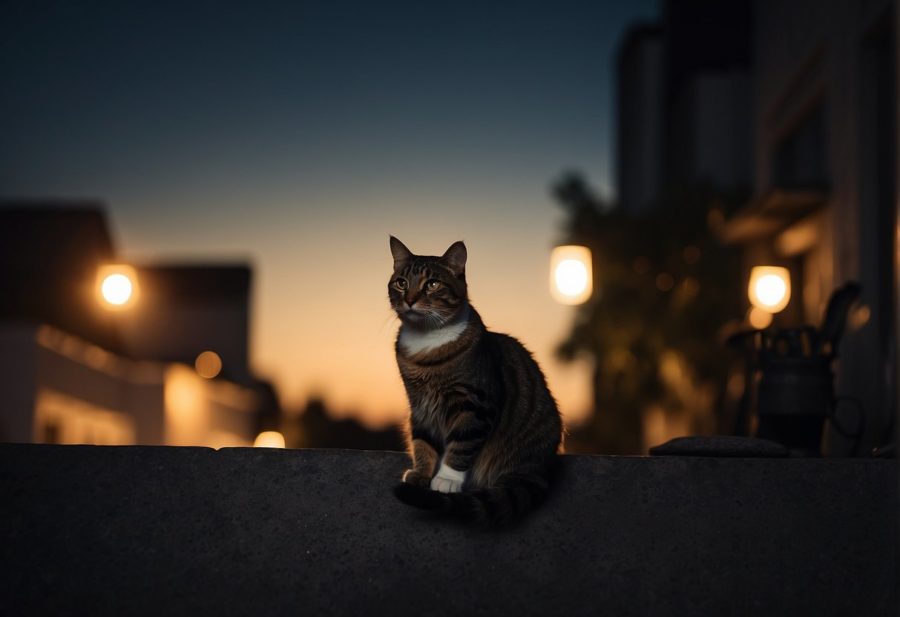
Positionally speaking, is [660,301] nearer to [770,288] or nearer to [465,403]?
[770,288]

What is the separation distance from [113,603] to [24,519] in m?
0.48

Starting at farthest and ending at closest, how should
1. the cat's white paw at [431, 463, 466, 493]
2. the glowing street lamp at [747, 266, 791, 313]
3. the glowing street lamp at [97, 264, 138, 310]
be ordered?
1. the glowing street lamp at [97, 264, 138, 310]
2. the glowing street lamp at [747, 266, 791, 313]
3. the cat's white paw at [431, 463, 466, 493]

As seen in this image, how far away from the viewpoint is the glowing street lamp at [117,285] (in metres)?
12.6

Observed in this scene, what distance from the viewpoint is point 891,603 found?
4113 millimetres

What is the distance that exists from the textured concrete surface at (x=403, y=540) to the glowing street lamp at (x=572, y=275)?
270 inches

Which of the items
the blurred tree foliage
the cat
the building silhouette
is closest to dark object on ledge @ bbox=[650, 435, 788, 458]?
the cat

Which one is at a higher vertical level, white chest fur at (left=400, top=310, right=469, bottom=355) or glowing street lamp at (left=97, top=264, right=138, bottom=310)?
glowing street lamp at (left=97, top=264, right=138, bottom=310)

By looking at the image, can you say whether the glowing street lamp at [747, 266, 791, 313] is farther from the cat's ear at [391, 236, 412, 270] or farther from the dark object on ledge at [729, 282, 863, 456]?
the cat's ear at [391, 236, 412, 270]

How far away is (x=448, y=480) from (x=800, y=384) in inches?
125

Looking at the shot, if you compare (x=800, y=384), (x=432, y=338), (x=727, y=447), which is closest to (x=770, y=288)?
(x=800, y=384)

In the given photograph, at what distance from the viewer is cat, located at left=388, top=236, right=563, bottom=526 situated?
4.10 meters

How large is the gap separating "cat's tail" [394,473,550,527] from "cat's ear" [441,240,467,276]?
96cm

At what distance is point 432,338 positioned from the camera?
438cm

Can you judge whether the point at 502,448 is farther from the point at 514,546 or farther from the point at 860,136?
the point at 860,136
